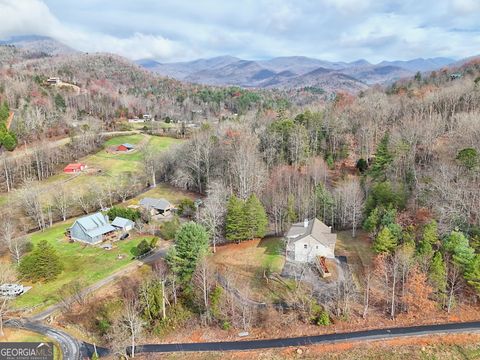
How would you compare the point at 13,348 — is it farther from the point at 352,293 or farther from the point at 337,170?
the point at 337,170

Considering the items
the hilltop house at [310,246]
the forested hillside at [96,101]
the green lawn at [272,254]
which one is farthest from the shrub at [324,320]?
the forested hillside at [96,101]

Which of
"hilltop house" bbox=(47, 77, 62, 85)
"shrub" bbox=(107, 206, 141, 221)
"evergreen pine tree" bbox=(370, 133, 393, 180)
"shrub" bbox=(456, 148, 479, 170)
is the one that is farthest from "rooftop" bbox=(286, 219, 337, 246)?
"hilltop house" bbox=(47, 77, 62, 85)

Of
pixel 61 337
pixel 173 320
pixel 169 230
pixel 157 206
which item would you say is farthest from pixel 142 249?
pixel 61 337

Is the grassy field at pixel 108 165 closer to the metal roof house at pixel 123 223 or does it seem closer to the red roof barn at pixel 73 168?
the red roof barn at pixel 73 168

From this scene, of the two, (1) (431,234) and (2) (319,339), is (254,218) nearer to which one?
(2) (319,339)

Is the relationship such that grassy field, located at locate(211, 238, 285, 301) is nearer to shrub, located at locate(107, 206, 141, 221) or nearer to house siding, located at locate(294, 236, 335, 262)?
house siding, located at locate(294, 236, 335, 262)

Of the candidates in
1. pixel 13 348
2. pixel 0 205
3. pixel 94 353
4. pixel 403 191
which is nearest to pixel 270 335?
pixel 94 353
